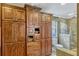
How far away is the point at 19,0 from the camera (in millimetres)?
1892

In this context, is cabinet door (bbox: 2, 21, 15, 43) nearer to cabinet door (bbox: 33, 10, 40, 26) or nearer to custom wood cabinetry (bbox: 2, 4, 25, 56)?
custom wood cabinetry (bbox: 2, 4, 25, 56)

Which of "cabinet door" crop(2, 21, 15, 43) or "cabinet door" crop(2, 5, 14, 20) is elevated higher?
"cabinet door" crop(2, 5, 14, 20)

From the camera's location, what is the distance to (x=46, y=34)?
209 centimetres

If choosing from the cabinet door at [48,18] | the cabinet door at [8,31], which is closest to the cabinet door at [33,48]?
the cabinet door at [8,31]

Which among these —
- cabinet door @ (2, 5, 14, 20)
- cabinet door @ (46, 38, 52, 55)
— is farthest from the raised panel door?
cabinet door @ (46, 38, 52, 55)

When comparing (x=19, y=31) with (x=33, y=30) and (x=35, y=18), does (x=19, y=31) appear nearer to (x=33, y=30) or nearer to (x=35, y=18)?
(x=33, y=30)

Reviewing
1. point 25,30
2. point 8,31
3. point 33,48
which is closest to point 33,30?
point 25,30

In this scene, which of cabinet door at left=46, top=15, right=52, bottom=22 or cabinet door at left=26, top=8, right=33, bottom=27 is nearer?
cabinet door at left=46, top=15, right=52, bottom=22

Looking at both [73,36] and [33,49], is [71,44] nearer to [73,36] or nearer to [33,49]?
[73,36]

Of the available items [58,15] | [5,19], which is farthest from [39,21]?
[5,19]

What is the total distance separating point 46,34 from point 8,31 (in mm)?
558

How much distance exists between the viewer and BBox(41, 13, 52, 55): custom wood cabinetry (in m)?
2.01

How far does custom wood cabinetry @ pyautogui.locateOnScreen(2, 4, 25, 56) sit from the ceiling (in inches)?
13.2

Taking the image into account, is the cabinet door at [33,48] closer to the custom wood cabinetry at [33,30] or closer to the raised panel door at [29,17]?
the custom wood cabinetry at [33,30]
